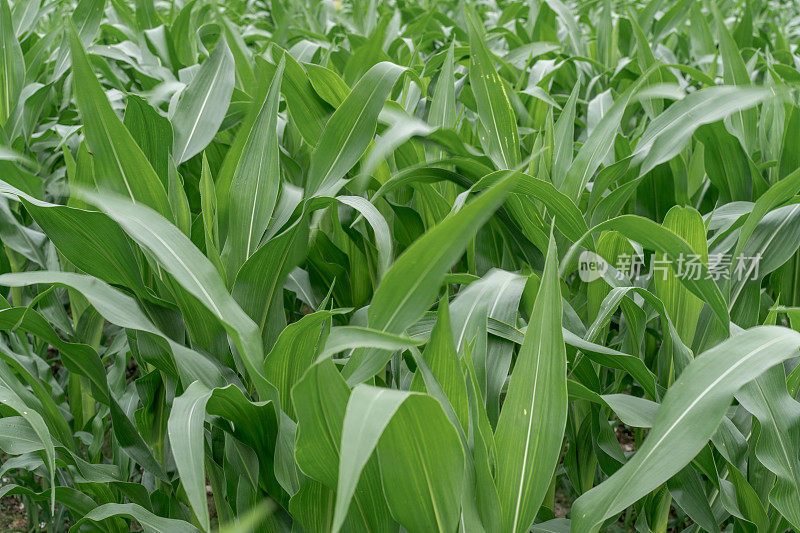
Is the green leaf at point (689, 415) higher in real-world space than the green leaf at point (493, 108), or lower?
lower

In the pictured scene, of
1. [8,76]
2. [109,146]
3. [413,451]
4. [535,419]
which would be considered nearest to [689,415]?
[535,419]

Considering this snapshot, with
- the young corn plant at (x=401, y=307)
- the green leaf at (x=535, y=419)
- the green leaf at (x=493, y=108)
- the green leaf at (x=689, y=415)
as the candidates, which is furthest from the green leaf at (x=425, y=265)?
the green leaf at (x=493, y=108)

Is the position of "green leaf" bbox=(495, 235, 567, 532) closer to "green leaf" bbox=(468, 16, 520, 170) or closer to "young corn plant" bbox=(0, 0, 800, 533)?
"young corn plant" bbox=(0, 0, 800, 533)

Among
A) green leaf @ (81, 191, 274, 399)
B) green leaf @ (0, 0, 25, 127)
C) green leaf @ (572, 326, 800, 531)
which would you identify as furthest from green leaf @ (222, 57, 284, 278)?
green leaf @ (0, 0, 25, 127)

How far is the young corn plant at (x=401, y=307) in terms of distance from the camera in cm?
60

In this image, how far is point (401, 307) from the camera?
0.55 m

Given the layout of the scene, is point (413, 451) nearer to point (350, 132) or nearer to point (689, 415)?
point (689, 415)

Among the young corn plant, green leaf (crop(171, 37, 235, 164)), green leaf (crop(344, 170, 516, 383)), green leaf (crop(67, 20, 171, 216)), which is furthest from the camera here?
Result: green leaf (crop(171, 37, 235, 164))

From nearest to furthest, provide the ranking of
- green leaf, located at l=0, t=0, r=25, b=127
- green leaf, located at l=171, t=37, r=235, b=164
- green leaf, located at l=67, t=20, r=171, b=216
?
green leaf, located at l=67, t=20, r=171, b=216 < green leaf, located at l=171, t=37, r=235, b=164 < green leaf, located at l=0, t=0, r=25, b=127

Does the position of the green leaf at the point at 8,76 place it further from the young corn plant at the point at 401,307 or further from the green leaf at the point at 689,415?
the green leaf at the point at 689,415

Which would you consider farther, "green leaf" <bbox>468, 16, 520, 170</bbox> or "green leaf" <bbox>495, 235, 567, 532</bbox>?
"green leaf" <bbox>468, 16, 520, 170</bbox>

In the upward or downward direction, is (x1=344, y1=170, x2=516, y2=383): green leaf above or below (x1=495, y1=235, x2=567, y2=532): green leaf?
above

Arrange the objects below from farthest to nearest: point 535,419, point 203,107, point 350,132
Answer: point 203,107, point 350,132, point 535,419

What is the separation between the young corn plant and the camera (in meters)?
0.60
